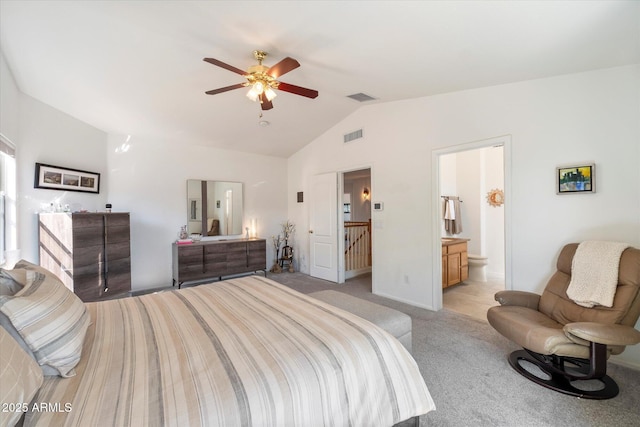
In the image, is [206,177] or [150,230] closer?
[150,230]

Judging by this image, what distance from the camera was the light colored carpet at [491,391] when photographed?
67.4 inches

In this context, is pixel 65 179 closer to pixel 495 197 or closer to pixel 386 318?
pixel 386 318

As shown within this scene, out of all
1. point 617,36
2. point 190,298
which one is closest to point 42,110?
point 190,298

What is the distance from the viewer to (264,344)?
1282mm

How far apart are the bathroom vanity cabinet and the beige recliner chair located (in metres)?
1.85

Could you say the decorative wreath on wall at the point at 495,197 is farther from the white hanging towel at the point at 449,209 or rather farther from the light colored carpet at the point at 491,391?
the light colored carpet at the point at 491,391

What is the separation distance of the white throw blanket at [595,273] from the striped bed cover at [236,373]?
1821 mm

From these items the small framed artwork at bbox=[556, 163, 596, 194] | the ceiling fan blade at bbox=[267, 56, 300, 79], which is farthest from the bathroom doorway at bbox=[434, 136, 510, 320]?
the ceiling fan blade at bbox=[267, 56, 300, 79]

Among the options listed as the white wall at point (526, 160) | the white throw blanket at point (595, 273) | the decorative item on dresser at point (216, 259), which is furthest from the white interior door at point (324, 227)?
the white throw blanket at point (595, 273)

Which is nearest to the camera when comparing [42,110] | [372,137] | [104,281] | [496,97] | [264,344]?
[264,344]

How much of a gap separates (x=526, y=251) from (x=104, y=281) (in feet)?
16.8

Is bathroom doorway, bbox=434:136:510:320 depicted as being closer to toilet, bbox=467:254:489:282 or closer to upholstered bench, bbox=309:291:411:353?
toilet, bbox=467:254:489:282

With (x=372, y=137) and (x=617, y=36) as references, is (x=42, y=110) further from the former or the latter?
(x=617, y=36)

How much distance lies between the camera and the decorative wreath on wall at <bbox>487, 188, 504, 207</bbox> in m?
5.05
